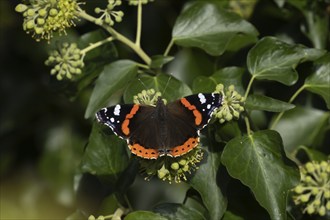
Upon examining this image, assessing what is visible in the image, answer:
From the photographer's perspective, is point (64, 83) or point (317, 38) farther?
point (317, 38)

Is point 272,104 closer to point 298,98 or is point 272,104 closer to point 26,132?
point 298,98

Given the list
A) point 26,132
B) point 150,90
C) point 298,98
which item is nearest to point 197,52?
point 298,98

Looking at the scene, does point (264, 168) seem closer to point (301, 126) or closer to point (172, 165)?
point (172, 165)

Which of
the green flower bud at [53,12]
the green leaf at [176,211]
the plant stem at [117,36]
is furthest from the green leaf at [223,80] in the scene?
the green flower bud at [53,12]

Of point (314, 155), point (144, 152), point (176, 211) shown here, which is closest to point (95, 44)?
point (144, 152)

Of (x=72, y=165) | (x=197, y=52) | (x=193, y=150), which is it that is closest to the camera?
(x=193, y=150)

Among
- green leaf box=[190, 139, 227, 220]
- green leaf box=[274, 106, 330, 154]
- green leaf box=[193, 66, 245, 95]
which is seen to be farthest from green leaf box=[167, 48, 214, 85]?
green leaf box=[190, 139, 227, 220]
